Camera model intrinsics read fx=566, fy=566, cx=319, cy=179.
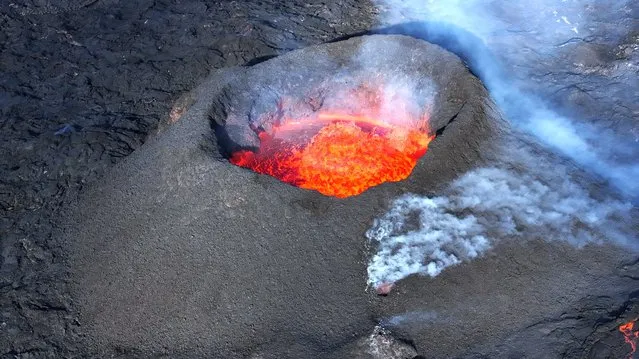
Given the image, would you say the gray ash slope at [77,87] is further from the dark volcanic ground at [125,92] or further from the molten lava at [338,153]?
the molten lava at [338,153]

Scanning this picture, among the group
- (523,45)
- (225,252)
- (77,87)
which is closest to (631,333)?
(225,252)

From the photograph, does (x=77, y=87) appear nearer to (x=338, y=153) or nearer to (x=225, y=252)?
(x=338, y=153)

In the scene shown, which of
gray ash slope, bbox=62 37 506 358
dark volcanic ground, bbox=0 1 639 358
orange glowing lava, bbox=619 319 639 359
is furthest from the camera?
dark volcanic ground, bbox=0 1 639 358

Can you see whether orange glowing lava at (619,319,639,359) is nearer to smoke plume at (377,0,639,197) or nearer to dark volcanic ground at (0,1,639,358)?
dark volcanic ground at (0,1,639,358)

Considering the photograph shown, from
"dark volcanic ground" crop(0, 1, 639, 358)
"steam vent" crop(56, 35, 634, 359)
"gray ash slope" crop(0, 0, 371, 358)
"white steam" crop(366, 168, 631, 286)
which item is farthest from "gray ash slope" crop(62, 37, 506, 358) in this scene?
"gray ash slope" crop(0, 0, 371, 358)

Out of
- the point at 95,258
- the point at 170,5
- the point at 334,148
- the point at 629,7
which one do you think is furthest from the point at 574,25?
the point at 95,258

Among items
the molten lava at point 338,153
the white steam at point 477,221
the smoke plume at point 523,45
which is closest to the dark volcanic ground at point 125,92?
the smoke plume at point 523,45
